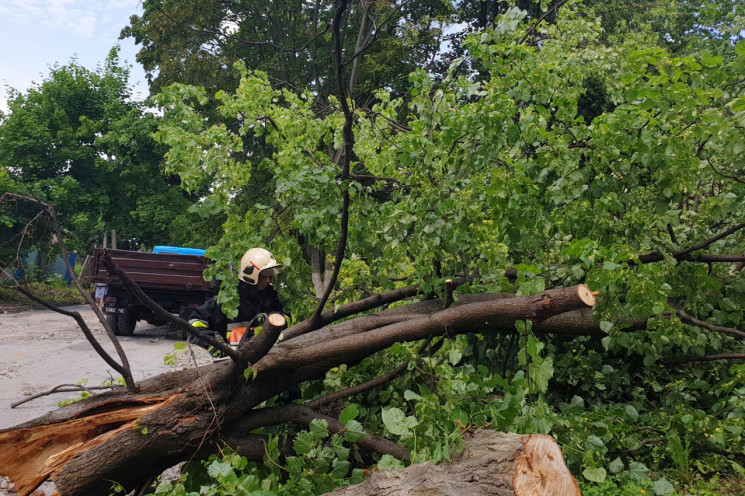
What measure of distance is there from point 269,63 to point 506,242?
14.8m

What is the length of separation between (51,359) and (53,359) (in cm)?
3

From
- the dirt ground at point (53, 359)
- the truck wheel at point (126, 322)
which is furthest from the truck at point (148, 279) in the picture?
→ the dirt ground at point (53, 359)

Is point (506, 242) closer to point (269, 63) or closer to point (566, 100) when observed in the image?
point (566, 100)

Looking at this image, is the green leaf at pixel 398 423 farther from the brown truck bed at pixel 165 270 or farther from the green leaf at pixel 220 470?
the brown truck bed at pixel 165 270

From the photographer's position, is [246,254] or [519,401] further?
[246,254]

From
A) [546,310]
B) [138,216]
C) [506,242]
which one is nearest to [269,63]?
[138,216]

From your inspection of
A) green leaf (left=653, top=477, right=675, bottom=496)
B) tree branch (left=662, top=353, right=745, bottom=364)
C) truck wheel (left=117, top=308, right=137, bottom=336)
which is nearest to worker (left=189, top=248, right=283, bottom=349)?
green leaf (left=653, top=477, right=675, bottom=496)

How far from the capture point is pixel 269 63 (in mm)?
16938

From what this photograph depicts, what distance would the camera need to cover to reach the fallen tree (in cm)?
290

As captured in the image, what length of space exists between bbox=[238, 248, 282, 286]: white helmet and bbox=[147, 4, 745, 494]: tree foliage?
17 cm

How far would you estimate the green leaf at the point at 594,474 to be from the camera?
3.00 meters

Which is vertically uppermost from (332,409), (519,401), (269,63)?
(269,63)

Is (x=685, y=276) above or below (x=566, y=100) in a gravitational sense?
below

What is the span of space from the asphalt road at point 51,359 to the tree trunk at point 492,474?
4.08 m
